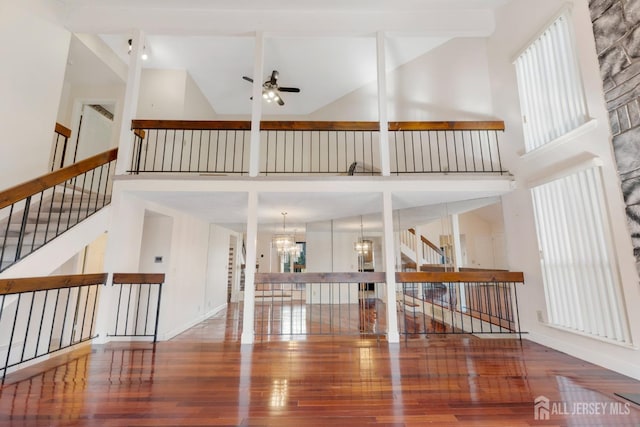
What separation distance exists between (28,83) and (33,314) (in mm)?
3138

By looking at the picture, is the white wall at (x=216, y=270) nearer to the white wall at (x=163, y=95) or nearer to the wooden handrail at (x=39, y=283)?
the white wall at (x=163, y=95)

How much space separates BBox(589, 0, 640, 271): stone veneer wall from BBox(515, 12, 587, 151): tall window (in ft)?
1.12

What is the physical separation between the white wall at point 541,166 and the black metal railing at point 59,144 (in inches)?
276

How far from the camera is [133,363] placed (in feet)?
9.82

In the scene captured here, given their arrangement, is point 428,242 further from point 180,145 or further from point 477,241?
point 180,145

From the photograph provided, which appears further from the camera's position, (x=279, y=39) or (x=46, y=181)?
(x=279, y=39)

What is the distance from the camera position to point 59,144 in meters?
5.07

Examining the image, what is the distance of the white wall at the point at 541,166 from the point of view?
2623 mm

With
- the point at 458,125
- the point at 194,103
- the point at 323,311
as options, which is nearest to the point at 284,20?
the point at 194,103

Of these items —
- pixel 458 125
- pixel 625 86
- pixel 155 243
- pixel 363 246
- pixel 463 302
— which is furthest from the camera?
pixel 363 246

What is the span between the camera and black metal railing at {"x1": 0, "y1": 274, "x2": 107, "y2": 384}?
262 centimetres

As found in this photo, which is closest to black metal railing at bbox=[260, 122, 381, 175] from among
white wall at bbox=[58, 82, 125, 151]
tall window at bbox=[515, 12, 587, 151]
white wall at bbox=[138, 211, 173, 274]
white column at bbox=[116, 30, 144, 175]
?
white wall at bbox=[138, 211, 173, 274]

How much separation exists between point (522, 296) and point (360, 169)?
4.05 m

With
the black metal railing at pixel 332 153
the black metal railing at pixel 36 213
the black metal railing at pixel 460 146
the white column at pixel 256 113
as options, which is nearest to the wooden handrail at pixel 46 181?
the black metal railing at pixel 36 213
